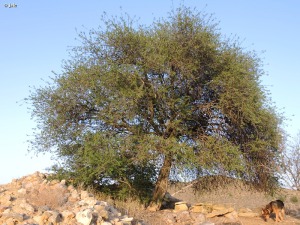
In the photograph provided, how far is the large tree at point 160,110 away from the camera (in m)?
18.0

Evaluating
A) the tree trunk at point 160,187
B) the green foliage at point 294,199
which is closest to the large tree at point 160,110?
the tree trunk at point 160,187

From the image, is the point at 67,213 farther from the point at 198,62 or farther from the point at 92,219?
the point at 198,62

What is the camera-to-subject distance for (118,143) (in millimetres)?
17688

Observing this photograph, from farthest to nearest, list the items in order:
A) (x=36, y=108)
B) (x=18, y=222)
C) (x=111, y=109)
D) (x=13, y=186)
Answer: (x=36, y=108) < (x=111, y=109) < (x=13, y=186) < (x=18, y=222)

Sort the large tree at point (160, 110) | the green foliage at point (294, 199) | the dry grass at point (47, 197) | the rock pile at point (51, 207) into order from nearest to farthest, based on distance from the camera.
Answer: the rock pile at point (51, 207), the dry grass at point (47, 197), the large tree at point (160, 110), the green foliage at point (294, 199)

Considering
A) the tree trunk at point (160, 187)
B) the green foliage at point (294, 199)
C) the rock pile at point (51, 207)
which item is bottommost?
the rock pile at point (51, 207)

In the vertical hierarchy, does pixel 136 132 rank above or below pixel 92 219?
above

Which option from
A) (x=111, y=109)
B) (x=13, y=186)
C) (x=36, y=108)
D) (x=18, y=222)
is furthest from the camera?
(x=36, y=108)

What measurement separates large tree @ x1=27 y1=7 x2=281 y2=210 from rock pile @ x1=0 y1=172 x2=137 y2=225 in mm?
2422

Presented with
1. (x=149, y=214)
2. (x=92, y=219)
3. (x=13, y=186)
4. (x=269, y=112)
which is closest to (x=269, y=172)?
(x=269, y=112)

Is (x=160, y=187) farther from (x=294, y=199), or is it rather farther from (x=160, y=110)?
(x=294, y=199)

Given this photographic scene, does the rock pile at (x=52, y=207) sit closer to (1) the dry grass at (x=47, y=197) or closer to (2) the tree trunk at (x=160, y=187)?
(1) the dry grass at (x=47, y=197)

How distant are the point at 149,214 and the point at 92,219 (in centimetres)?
586

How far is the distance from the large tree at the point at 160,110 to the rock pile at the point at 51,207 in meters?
2.42
